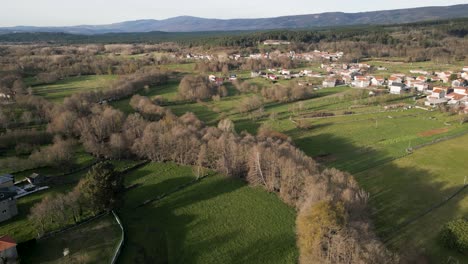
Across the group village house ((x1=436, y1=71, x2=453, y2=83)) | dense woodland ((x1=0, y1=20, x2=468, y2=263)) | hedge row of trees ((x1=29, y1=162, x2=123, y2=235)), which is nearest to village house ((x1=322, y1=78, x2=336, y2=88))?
dense woodland ((x1=0, y1=20, x2=468, y2=263))

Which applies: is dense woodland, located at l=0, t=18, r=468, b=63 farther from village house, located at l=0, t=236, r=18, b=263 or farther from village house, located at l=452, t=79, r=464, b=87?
village house, located at l=0, t=236, r=18, b=263

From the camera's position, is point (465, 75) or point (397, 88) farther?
point (465, 75)

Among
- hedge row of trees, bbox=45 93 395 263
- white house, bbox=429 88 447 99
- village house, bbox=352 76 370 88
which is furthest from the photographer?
village house, bbox=352 76 370 88

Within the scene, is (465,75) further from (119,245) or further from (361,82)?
(119,245)

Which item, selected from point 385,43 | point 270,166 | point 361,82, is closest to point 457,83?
point 361,82

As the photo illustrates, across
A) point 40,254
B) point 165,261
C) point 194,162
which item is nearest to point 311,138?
point 194,162

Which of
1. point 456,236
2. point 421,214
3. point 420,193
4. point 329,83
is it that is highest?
point 329,83
